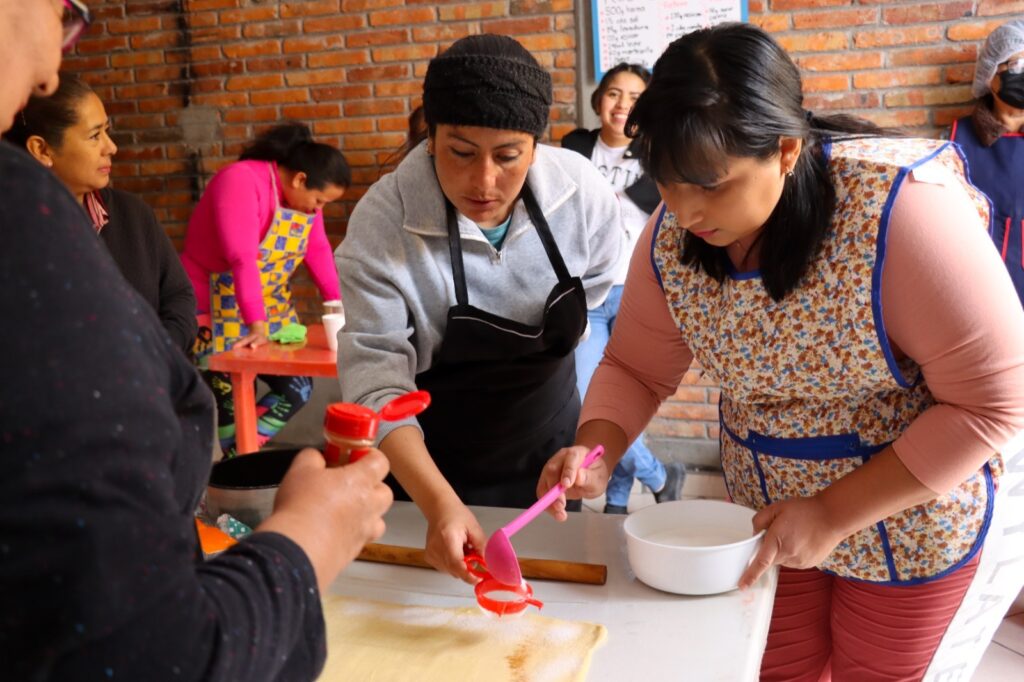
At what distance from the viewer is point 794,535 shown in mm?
1139

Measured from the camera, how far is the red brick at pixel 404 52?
4.05m

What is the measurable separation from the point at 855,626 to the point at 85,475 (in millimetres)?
1191

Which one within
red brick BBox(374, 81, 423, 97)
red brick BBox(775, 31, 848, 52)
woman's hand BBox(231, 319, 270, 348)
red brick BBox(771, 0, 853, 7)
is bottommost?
woman's hand BBox(231, 319, 270, 348)

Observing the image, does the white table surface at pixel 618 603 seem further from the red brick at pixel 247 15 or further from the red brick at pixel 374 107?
the red brick at pixel 247 15

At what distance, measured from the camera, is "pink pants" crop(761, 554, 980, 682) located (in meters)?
1.26

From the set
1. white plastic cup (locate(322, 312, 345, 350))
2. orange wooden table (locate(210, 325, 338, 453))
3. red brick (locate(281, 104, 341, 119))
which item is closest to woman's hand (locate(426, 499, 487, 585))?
orange wooden table (locate(210, 325, 338, 453))

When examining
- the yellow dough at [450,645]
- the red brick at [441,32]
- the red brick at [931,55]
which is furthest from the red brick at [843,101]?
the yellow dough at [450,645]

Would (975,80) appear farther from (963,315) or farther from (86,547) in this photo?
(86,547)

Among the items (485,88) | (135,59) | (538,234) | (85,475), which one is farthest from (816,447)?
(135,59)

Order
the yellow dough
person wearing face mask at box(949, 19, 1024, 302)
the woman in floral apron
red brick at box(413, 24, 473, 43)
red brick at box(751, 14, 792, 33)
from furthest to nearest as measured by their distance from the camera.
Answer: red brick at box(413, 24, 473, 43) < red brick at box(751, 14, 792, 33) < person wearing face mask at box(949, 19, 1024, 302) < the woman in floral apron < the yellow dough

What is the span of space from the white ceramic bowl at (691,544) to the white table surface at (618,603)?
3cm

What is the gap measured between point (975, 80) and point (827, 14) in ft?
2.06

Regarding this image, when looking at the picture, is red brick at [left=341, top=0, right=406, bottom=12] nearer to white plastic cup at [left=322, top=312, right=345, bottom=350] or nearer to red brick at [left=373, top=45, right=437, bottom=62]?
red brick at [left=373, top=45, right=437, bottom=62]

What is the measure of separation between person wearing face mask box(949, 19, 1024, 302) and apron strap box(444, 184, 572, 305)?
217cm
